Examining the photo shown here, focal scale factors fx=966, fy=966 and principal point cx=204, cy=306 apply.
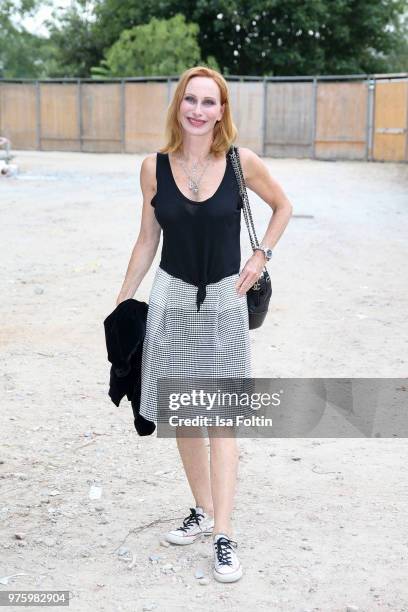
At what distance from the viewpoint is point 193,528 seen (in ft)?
11.9

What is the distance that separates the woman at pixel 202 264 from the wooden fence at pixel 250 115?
2117 cm

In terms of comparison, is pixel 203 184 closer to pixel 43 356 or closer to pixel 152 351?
pixel 152 351

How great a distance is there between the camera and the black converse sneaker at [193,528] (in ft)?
11.8

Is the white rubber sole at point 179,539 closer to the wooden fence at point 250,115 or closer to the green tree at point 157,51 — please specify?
the wooden fence at point 250,115

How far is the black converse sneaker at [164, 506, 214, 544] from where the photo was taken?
3599mm

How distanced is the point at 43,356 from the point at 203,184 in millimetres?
3130

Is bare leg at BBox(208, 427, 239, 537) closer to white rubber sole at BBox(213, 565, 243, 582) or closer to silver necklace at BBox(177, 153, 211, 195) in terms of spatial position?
white rubber sole at BBox(213, 565, 243, 582)

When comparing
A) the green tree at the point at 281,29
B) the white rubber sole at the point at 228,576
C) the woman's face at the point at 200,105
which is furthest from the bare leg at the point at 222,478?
the green tree at the point at 281,29

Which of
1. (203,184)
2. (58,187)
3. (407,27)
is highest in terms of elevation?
(407,27)

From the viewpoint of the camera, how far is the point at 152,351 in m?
3.46

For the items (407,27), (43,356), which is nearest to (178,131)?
(43,356)

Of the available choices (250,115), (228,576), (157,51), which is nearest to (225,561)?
(228,576)

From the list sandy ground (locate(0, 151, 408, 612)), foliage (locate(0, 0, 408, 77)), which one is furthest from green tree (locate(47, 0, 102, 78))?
sandy ground (locate(0, 151, 408, 612))

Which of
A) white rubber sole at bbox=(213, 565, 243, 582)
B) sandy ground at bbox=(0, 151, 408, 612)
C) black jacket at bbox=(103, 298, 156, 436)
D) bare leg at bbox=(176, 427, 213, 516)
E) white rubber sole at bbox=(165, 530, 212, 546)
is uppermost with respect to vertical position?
black jacket at bbox=(103, 298, 156, 436)
